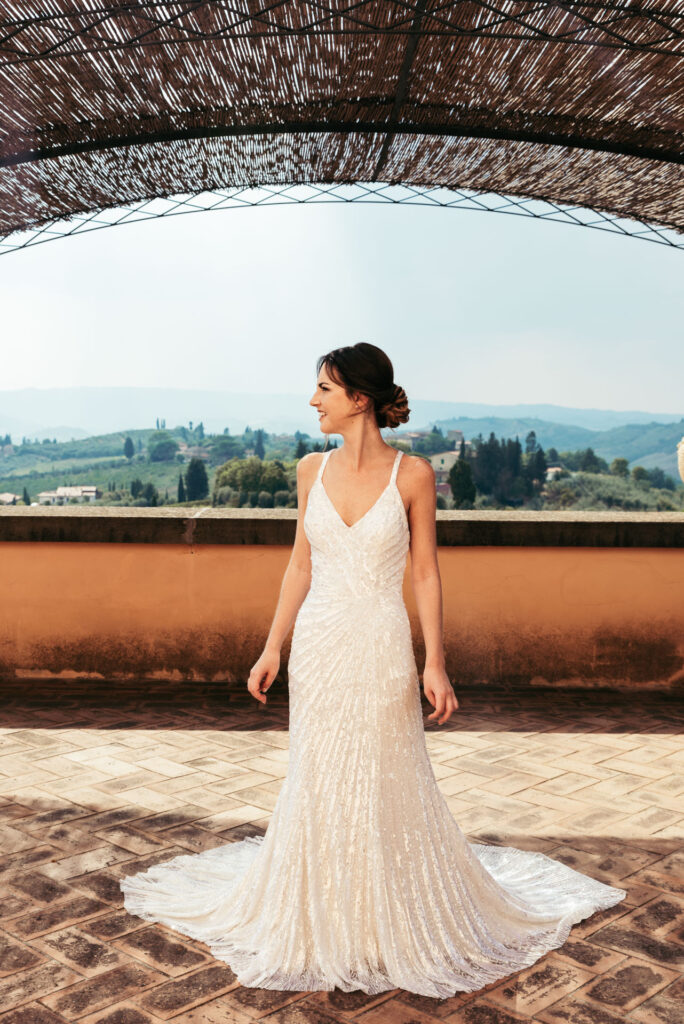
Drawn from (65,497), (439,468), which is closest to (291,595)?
(439,468)

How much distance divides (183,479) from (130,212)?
62.6 feet

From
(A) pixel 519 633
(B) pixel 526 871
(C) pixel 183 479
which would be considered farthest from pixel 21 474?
(B) pixel 526 871

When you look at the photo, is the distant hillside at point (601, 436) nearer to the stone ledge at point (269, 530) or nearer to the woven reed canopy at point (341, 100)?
the woven reed canopy at point (341, 100)

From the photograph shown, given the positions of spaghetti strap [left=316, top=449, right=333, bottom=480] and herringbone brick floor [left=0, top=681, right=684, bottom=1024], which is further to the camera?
spaghetti strap [left=316, top=449, right=333, bottom=480]

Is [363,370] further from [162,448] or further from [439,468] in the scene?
[162,448]

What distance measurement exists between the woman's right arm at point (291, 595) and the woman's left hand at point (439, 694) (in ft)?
1.66

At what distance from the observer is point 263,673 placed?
3.05 meters

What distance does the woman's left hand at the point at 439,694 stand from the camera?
2816mm

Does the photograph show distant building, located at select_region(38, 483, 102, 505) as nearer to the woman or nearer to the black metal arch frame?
the black metal arch frame

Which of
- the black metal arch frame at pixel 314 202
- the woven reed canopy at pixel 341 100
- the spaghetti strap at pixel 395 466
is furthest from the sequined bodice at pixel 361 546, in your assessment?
the black metal arch frame at pixel 314 202

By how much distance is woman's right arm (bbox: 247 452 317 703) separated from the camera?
3.05 m

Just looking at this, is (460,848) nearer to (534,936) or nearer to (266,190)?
(534,936)

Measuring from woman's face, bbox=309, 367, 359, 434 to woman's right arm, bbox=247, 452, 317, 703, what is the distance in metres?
0.20

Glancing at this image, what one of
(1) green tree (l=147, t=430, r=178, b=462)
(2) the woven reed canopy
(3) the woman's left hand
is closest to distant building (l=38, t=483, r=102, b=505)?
(2) the woven reed canopy
